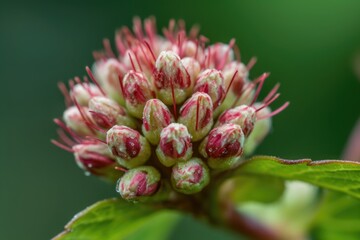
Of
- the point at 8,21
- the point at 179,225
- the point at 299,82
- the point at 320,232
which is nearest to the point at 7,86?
the point at 8,21

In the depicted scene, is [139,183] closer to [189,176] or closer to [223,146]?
[189,176]

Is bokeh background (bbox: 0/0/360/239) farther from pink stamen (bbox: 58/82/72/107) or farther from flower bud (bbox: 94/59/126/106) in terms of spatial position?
flower bud (bbox: 94/59/126/106)

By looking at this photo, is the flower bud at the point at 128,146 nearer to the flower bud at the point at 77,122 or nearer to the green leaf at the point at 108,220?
the green leaf at the point at 108,220

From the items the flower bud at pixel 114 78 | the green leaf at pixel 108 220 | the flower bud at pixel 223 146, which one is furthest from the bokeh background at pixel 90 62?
the flower bud at pixel 223 146

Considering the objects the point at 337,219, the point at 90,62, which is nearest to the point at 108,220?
the point at 337,219

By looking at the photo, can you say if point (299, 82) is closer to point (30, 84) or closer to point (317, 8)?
point (317, 8)
